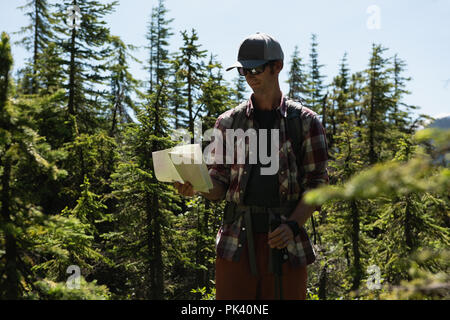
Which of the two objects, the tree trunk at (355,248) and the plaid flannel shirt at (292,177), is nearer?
the plaid flannel shirt at (292,177)

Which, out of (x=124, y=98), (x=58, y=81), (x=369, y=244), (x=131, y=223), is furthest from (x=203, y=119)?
(x=124, y=98)

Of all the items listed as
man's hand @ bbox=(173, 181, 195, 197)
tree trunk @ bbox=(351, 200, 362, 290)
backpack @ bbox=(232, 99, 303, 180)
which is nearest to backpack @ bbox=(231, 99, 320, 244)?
backpack @ bbox=(232, 99, 303, 180)

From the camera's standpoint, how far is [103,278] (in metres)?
17.1

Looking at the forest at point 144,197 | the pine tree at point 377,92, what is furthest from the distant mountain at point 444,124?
the pine tree at point 377,92

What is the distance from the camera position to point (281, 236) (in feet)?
7.79

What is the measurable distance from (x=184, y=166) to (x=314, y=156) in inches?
37.9

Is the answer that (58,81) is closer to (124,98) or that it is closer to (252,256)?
(124,98)

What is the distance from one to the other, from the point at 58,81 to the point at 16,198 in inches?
721

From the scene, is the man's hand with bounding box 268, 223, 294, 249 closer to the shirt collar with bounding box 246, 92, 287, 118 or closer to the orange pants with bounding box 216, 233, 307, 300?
the orange pants with bounding box 216, 233, 307, 300

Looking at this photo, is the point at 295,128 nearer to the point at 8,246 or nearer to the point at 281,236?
the point at 281,236

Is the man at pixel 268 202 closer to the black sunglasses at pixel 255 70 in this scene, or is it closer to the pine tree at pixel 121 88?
the black sunglasses at pixel 255 70

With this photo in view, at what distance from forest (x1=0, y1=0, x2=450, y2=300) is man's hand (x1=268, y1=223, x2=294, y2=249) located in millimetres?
484

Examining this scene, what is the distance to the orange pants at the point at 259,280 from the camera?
2521 mm

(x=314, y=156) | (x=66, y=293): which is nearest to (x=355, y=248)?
(x=314, y=156)
